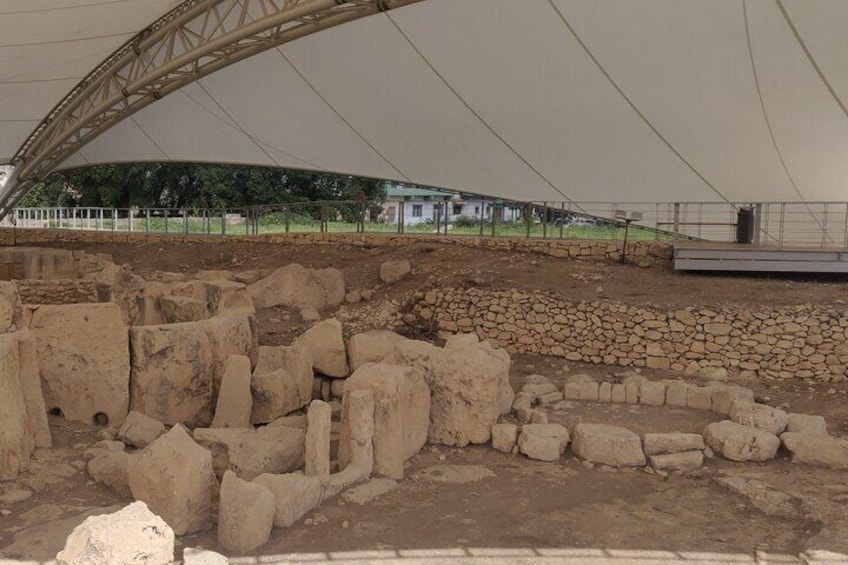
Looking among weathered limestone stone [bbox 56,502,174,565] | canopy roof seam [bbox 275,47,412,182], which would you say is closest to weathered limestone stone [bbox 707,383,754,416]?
weathered limestone stone [bbox 56,502,174,565]

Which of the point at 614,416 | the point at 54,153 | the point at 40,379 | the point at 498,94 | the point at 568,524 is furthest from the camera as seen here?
the point at 54,153

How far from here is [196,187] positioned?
28.6m

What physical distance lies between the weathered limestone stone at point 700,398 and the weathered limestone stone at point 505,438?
2685 mm

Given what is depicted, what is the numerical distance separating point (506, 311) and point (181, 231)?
1205cm

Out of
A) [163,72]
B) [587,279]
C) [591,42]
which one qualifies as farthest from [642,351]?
[163,72]

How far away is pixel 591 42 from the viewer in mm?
11648

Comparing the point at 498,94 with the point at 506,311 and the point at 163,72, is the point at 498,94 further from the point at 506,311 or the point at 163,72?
the point at 163,72

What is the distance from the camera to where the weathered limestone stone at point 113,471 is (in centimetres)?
565

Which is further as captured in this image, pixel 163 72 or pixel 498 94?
pixel 163 72

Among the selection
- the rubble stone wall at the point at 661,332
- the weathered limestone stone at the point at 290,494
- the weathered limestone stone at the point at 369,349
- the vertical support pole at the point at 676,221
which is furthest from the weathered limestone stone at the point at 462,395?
the vertical support pole at the point at 676,221

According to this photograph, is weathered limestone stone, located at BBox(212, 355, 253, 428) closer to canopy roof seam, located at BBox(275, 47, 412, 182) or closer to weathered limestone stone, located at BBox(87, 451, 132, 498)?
weathered limestone stone, located at BBox(87, 451, 132, 498)

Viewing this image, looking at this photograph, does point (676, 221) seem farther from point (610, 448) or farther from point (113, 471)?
point (113, 471)

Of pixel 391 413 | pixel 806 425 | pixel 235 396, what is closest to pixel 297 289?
pixel 235 396

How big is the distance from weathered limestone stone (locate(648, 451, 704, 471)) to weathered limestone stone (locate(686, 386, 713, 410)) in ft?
6.15
